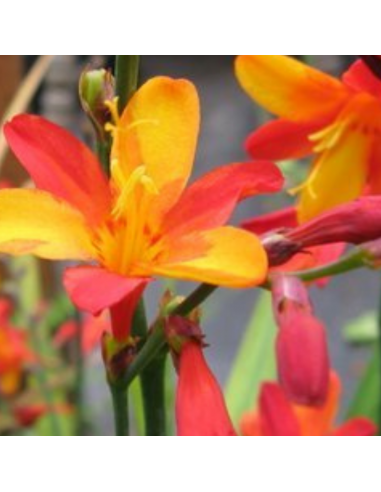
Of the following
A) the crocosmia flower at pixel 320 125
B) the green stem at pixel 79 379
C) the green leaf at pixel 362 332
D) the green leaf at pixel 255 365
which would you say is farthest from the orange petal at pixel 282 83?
the green leaf at pixel 362 332

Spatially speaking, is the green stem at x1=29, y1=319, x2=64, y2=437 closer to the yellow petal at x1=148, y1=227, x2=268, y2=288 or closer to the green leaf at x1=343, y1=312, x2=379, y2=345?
the yellow petal at x1=148, y1=227, x2=268, y2=288

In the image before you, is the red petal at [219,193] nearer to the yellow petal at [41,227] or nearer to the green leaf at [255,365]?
the yellow petal at [41,227]

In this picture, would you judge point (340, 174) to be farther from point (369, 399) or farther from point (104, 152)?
point (369, 399)

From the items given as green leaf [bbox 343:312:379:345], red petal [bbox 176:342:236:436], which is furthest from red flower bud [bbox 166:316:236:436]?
green leaf [bbox 343:312:379:345]

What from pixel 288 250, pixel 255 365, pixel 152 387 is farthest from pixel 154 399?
pixel 255 365
